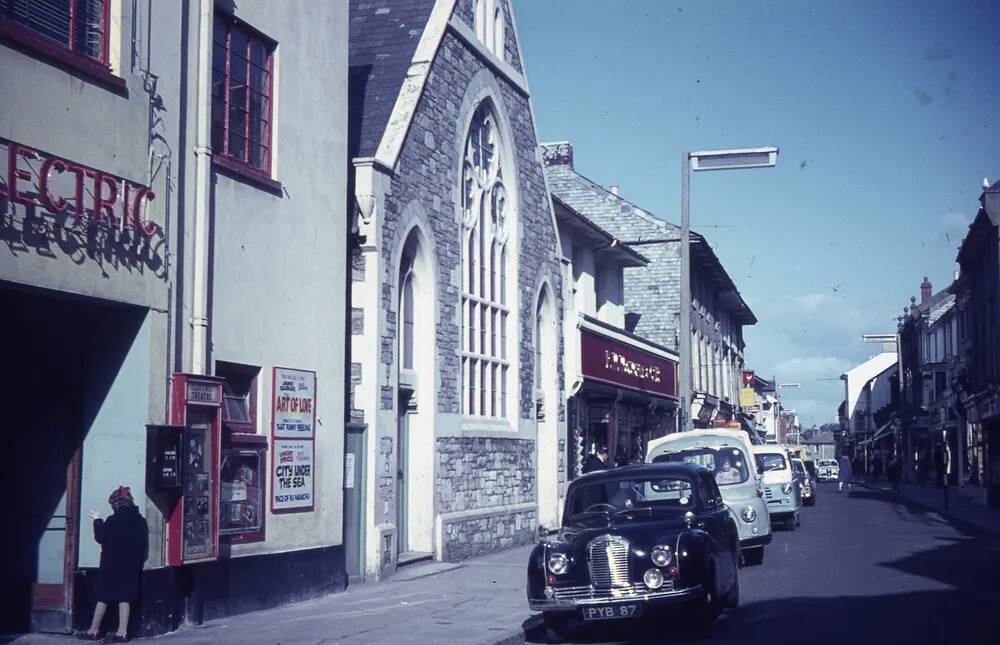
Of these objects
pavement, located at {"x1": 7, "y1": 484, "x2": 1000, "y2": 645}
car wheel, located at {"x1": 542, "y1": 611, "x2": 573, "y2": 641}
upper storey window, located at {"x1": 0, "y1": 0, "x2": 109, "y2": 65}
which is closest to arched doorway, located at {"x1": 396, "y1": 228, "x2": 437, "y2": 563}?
pavement, located at {"x1": 7, "y1": 484, "x2": 1000, "y2": 645}

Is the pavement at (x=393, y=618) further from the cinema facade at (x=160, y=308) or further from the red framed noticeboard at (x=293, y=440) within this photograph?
the red framed noticeboard at (x=293, y=440)

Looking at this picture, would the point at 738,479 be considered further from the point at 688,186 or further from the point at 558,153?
the point at 558,153

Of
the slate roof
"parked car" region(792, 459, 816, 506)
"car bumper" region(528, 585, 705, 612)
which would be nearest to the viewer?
"car bumper" region(528, 585, 705, 612)

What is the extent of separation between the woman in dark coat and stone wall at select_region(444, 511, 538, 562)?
8.22 m

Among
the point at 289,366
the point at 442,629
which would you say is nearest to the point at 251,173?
the point at 289,366

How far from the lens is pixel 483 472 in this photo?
21.0 m

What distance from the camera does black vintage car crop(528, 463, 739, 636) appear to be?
11.4 m

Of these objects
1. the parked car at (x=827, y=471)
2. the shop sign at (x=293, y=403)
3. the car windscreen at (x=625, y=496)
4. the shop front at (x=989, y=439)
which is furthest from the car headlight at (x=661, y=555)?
the parked car at (x=827, y=471)

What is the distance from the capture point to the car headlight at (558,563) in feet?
38.3

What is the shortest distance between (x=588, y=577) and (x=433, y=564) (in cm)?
733

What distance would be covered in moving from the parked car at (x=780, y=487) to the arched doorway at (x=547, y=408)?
15.1 feet

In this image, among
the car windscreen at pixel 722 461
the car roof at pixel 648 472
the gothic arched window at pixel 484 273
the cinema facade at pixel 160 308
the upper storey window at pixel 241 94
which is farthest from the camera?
the gothic arched window at pixel 484 273

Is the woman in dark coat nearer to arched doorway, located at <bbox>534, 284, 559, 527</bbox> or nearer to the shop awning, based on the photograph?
arched doorway, located at <bbox>534, 284, 559, 527</bbox>

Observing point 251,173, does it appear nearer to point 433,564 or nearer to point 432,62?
point 432,62
